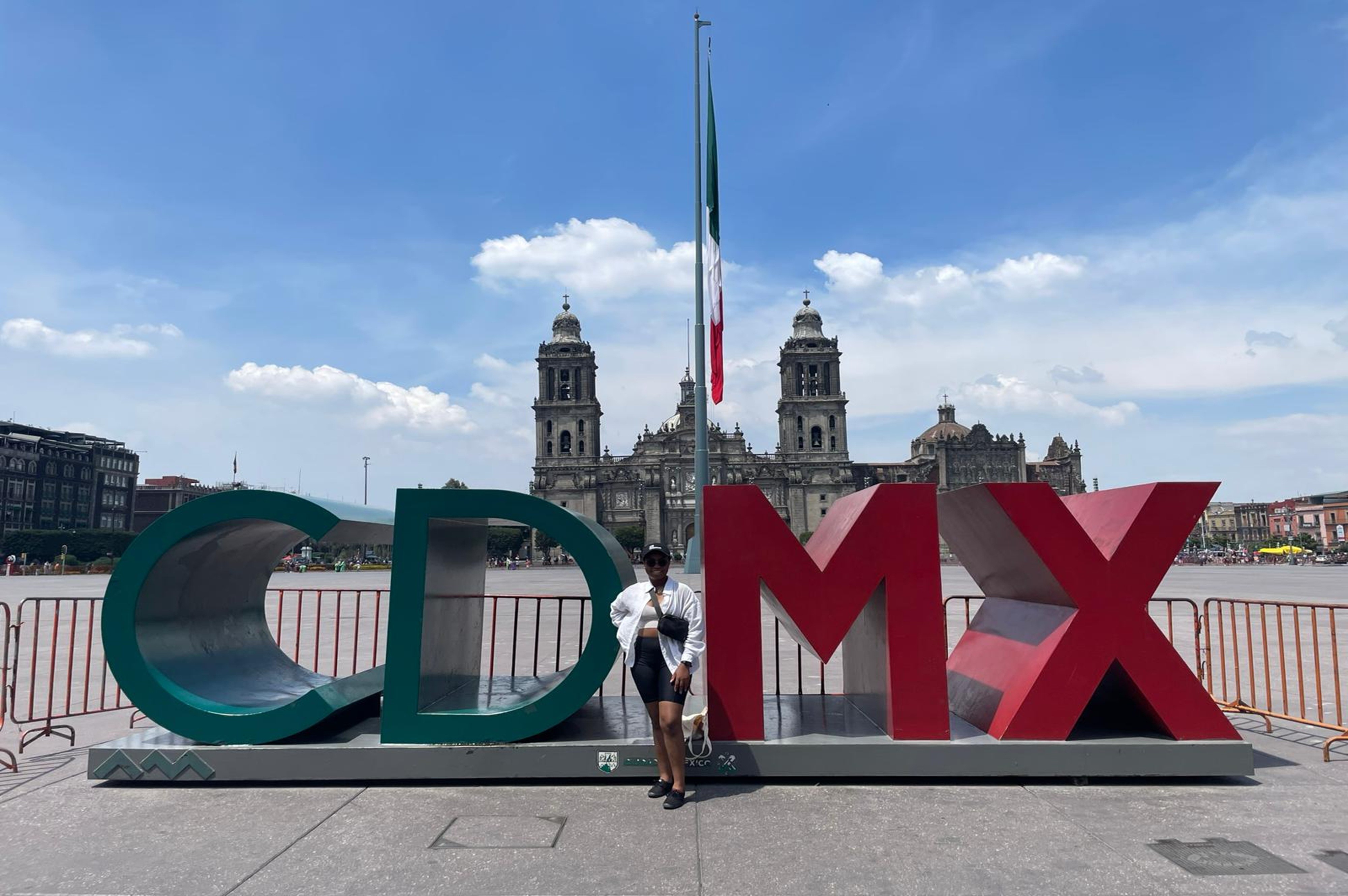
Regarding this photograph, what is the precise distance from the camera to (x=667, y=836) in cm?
443

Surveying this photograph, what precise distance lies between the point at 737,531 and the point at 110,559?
221 ft

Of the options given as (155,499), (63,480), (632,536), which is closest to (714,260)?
(632,536)

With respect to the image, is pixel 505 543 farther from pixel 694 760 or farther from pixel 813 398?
pixel 694 760

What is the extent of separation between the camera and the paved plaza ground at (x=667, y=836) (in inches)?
152

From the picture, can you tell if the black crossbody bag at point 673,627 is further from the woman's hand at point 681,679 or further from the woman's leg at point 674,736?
the woman's leg at point 674,736

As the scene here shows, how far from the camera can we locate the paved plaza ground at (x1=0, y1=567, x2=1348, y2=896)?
12.6 feet

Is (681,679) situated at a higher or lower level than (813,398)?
lower

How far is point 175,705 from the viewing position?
5496mm

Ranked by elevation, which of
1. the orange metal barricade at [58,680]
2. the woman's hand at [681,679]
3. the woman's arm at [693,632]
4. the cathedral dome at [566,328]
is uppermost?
the cathedral dome at [566,328]

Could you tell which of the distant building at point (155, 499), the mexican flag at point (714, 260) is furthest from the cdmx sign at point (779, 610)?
the distant building at point (155, 499)

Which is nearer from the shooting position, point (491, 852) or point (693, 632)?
point (491, 852)

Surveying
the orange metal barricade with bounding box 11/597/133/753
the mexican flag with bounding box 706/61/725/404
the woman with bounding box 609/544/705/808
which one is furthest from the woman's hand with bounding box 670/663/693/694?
the mexican flag with bounding box 706/61/725/404

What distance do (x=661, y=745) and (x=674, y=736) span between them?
18 centimetres

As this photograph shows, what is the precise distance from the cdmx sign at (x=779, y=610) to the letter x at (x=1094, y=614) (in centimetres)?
1
